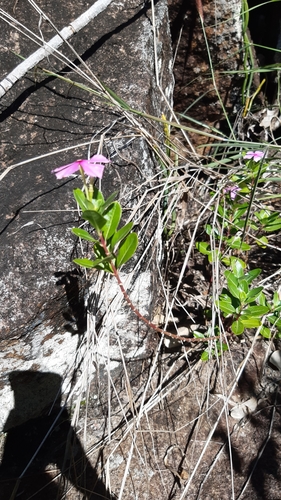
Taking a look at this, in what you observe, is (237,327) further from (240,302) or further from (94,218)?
(94,218)

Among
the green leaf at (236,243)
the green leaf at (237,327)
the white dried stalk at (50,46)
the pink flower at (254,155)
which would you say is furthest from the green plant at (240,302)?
the white dried stalk at (50,46)

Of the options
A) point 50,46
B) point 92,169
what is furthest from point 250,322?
point 50,46

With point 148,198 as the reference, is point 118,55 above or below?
above

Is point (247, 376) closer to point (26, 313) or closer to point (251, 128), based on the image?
point (26, 313)

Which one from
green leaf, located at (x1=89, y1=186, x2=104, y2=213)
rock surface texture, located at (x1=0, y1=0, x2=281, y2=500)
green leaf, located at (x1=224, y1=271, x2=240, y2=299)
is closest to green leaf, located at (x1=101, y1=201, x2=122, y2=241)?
green leaf, located at (x1=89, y1=186, x2=104, y2=213)

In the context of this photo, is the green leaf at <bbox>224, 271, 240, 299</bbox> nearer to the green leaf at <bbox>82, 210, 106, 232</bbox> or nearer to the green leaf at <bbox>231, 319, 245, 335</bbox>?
the green leaf at <bbox>231, 319, 245, 335</bbox>

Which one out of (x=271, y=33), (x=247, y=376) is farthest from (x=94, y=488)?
(x=271, y=33)

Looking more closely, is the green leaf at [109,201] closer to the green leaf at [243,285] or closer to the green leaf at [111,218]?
the green leaf at [111,218]
